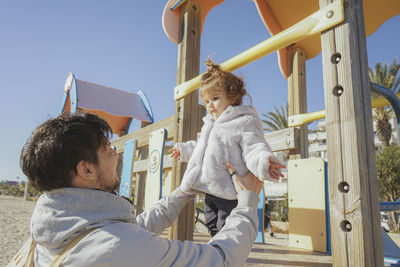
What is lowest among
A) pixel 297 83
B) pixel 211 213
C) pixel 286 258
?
pixel 286 258

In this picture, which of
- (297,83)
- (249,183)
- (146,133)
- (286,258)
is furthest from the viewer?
(146,133)

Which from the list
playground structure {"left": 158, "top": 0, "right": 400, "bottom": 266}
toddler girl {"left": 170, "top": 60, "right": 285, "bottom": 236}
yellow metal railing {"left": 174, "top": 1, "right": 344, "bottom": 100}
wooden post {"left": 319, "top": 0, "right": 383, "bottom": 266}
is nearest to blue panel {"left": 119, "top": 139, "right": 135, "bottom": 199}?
yellow metal railing {"left": 174, "top": 1, "right": 344, "bottom": 100}

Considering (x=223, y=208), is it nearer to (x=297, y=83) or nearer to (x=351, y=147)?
(x=351, y=147)

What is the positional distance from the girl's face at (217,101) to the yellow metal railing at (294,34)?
0.22 meters

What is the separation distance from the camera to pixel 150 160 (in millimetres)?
3441

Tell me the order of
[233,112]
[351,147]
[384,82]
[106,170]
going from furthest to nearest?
1. [384,82]
2. [233,112]
3. [351,147]
4. [106,170]

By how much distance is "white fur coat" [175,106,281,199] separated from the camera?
5.57ft

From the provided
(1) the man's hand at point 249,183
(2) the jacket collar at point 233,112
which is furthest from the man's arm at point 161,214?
(2) the jacket collar at point 233,112

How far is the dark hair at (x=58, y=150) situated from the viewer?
0.98 m

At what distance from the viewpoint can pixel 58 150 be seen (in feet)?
3.21

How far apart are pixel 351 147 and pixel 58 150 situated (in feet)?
3.95

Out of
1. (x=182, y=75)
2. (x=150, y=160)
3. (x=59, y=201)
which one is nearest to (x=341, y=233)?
(x=59, y=201)

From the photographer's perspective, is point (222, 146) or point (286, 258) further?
point (286, 258)

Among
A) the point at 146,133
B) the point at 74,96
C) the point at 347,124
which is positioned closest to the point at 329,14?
the point at 347,124
